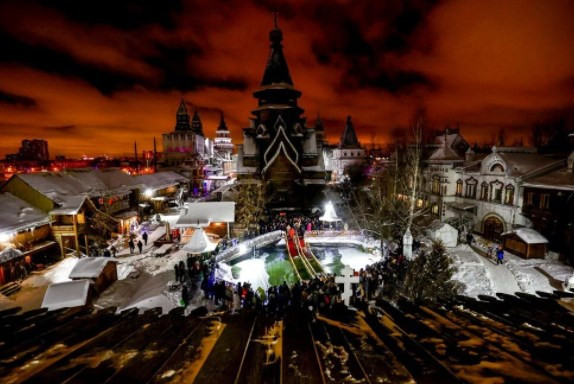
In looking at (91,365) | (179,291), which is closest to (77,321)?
(91,365)

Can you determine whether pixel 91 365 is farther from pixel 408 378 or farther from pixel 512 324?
pixel 512 324

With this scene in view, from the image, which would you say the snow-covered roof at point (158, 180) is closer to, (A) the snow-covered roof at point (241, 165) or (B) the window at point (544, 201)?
(A) the snow-covered roof at point (241, 165)

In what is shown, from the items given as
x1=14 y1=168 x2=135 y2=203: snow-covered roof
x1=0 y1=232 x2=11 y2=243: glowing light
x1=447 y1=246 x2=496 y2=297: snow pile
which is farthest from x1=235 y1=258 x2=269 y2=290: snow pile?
x1=14 y1=168 x2=135 y2=203: snow-covered roof

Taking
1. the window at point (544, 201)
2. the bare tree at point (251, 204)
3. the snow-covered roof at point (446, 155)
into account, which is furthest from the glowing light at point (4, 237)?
the snow-covered roof at point (446, 155)

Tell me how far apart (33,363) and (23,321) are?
1.89 metres

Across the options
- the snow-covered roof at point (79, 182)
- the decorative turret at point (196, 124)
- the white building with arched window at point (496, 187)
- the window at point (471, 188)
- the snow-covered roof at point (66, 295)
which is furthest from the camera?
the decorative turret at point (196, 124)

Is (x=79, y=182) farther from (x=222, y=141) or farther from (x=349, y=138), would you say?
(x=222, y=141)

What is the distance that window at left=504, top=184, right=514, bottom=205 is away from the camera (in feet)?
84.0

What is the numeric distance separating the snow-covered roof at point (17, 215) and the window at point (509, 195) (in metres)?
42.2

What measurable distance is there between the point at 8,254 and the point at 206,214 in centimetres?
1320

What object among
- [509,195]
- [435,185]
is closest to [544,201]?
[509,195]

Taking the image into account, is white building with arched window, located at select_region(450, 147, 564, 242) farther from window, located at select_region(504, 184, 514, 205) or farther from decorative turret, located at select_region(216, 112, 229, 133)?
decorative turret, located at select_region(216, 112, 229, 133)

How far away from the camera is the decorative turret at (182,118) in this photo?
87.6 meters

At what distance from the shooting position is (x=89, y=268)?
1658 cm
